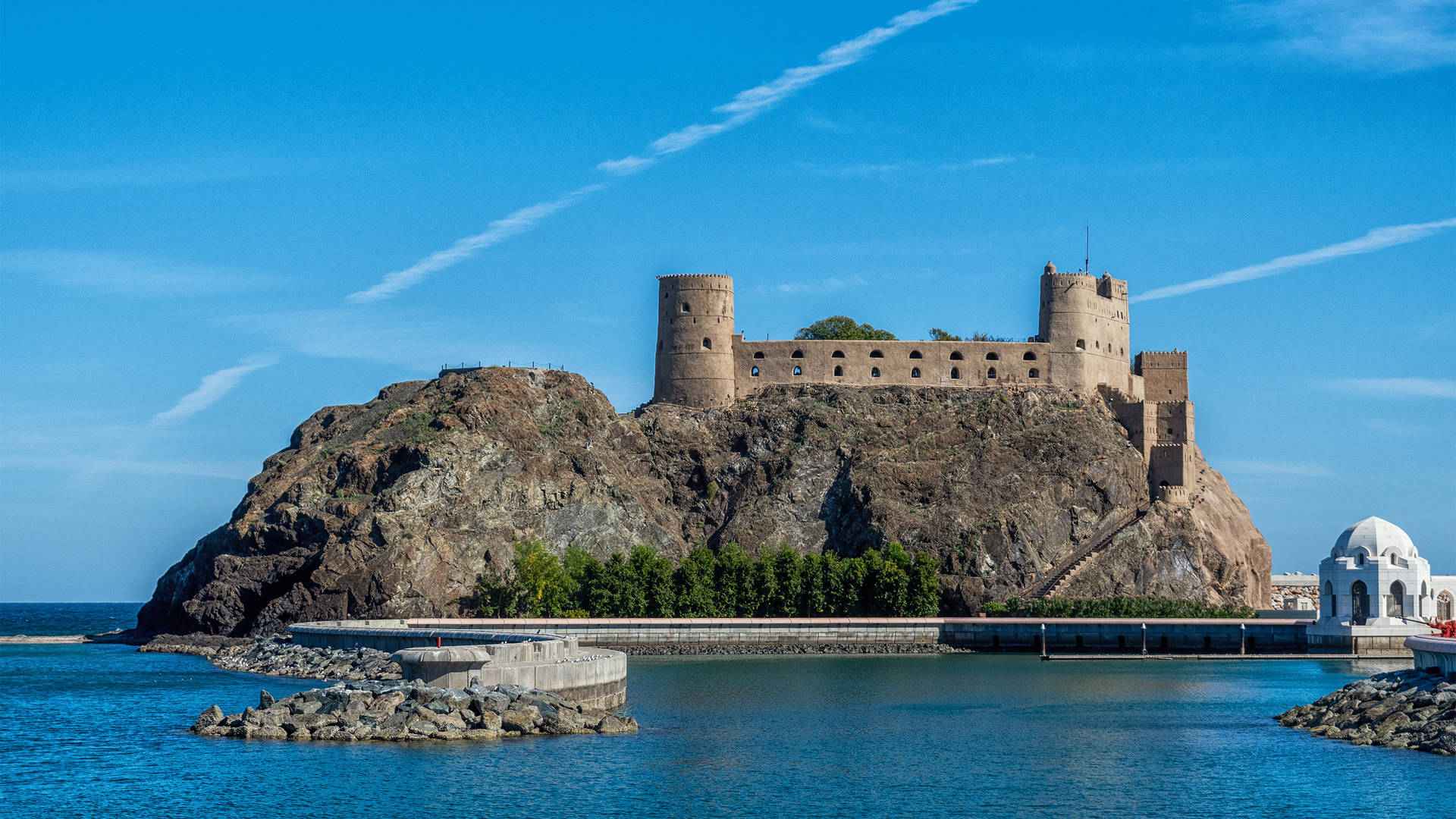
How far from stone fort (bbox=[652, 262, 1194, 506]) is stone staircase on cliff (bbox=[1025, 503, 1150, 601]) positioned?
35.4 ft

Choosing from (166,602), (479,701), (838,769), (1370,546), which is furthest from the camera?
(166,602)

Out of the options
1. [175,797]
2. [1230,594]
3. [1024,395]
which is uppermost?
[1024,395]

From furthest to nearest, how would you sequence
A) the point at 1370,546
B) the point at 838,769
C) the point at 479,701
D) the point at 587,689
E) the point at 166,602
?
the point at 166,602 → the point at 1370,546 → the point at 587,689 → the point at 479,701 → the point at 838,769

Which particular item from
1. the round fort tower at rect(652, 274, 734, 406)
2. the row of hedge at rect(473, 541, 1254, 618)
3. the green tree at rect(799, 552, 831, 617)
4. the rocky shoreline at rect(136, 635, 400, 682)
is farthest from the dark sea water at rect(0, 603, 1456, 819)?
the round fort tower at rect(652, 274, 734, 406)

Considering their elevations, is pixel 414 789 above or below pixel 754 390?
below

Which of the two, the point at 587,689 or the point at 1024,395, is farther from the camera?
the point at 1024,395

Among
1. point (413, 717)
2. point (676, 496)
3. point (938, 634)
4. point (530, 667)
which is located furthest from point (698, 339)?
point (413, 717)

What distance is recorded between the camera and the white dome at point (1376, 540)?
3250 inches

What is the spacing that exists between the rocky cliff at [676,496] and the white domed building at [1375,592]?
21.2 metres

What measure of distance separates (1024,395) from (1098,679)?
157 feet

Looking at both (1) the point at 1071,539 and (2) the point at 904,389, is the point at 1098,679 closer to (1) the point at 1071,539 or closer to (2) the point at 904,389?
(1) the point at 1071,539

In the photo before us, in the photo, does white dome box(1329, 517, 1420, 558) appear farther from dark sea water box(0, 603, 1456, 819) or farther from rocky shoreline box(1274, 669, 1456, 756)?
rocky shoreline box(1274, 669, 1456, 756)

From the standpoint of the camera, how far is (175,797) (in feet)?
133

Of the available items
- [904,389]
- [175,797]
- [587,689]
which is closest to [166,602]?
[904,389]
